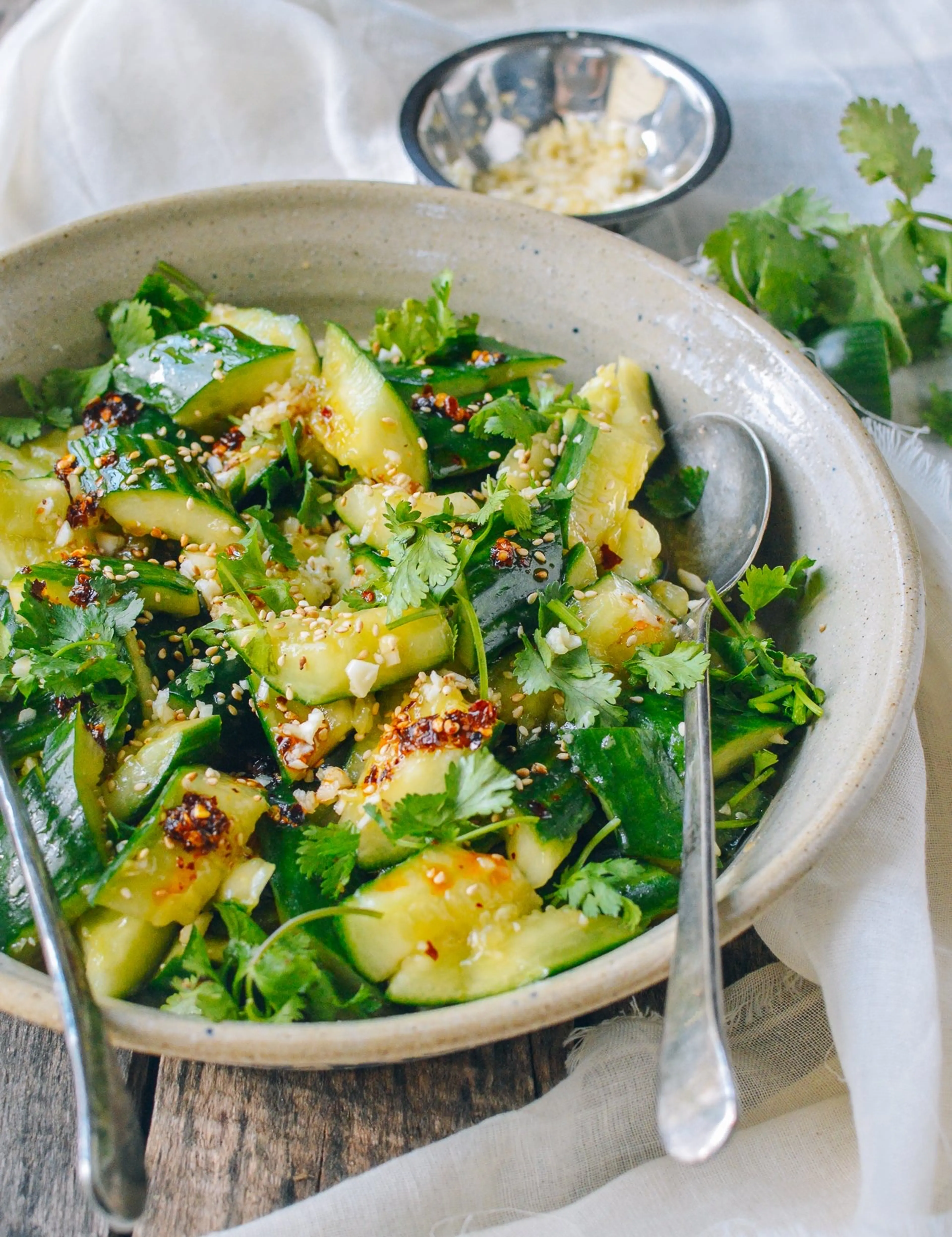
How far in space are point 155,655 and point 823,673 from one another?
1377 mm

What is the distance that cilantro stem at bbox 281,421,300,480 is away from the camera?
2438 millimetres

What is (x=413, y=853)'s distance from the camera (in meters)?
1.87

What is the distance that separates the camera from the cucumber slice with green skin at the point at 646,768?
6.29 feet

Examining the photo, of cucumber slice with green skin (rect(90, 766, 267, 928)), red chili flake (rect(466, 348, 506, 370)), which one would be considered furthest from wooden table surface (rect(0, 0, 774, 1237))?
red chili flake (rect(466, 348, 506, 370))

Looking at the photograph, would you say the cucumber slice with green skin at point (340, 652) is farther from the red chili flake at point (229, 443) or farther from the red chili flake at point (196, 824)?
the red chili flake at point (229, 443)

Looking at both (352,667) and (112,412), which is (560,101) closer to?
(112,412)

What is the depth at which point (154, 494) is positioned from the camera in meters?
2.29

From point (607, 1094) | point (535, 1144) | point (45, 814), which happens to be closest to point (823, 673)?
point (607, 1094)

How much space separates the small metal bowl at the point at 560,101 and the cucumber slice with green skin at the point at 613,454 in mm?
1297

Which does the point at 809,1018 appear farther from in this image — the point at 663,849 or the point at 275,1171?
the point at 275,1171

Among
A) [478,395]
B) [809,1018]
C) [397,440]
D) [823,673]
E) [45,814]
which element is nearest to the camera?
[45,814]

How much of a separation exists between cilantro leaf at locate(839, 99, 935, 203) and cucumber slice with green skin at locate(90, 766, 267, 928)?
2646mm

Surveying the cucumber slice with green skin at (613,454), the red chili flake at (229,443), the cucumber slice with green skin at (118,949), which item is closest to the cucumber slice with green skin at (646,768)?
the cucumber slice with green skin at (613,454)

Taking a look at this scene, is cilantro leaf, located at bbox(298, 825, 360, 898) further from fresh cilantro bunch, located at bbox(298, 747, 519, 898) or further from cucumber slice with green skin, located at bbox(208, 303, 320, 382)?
cucumber slice with green skin, located at bbox(208, 303, 320, 382)
